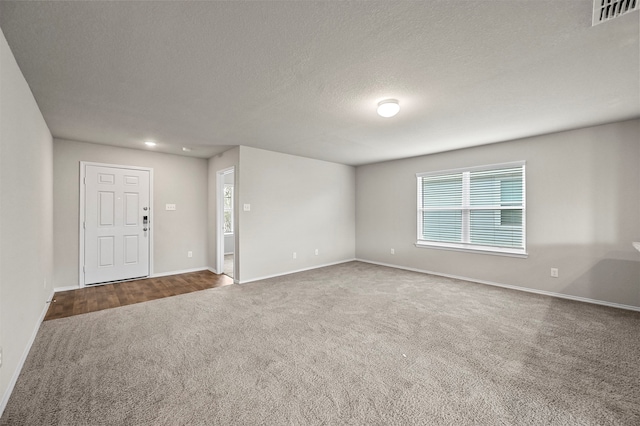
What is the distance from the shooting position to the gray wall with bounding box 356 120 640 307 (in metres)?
3.37

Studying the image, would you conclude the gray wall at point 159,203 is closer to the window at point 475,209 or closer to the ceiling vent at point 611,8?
the window at point 475,209

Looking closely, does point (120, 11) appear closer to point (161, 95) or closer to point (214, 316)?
point (161, 95)

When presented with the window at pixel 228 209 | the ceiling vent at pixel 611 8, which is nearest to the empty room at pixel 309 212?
the ceiling vent at pixel 611 8

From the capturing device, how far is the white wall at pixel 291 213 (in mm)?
4719

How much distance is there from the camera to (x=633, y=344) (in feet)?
8.13

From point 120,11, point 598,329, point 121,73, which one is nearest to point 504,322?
point 598,329

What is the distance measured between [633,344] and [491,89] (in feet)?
8.75

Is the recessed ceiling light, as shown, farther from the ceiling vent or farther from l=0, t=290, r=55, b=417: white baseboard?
l=0, t=290, r=55, b=417: white baseboard

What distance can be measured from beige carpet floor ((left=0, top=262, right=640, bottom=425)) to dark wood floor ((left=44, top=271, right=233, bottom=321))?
14.3 inches

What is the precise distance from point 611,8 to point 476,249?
3790mm

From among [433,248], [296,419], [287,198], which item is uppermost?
[287,198]

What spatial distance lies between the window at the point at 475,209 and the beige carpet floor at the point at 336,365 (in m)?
1.17

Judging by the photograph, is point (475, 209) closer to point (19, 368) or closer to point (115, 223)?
point (19, 368)

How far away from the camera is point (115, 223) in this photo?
15.3 feet
